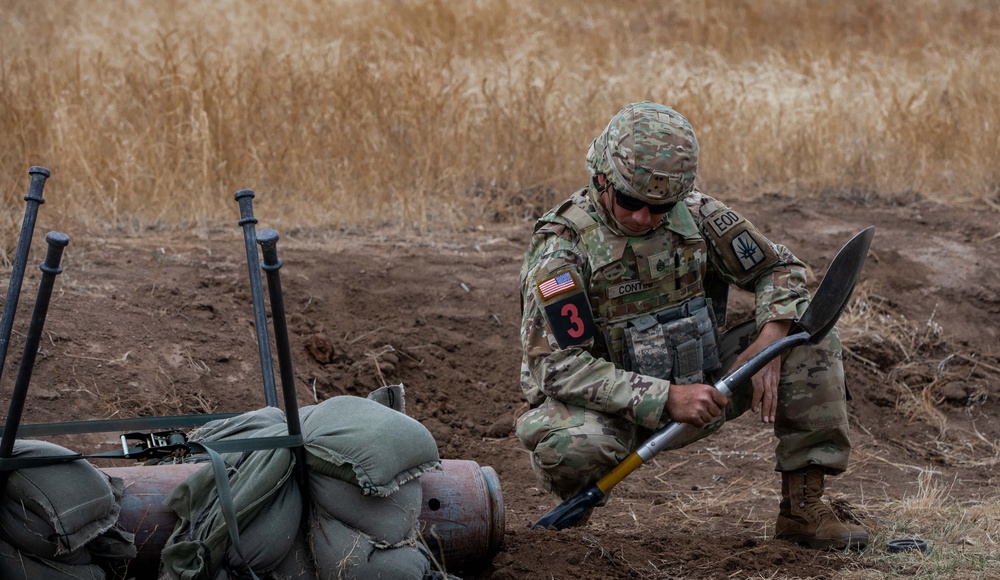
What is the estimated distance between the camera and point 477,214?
21.5 feet

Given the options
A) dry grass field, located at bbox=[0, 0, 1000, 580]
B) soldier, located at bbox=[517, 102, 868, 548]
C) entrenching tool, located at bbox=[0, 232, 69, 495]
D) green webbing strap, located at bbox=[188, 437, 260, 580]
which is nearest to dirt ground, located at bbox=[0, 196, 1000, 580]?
dry grass field, located at bbox=[0, 0, 1000, 580]

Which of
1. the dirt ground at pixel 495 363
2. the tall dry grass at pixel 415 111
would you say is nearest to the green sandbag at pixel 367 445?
the dirt ground at pixel 495 363

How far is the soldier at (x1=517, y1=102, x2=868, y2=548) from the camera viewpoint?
123 inches

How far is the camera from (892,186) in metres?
7.36

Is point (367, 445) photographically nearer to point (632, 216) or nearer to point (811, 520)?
point (632, 216)

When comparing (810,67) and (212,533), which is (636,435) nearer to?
(212,533)

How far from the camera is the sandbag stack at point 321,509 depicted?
96.0 inches

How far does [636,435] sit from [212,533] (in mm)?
1451

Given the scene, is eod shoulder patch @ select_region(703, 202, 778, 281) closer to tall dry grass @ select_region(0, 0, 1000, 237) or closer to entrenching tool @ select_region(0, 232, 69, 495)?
entrenching tool @ select_region(0, 232, 69, 495)

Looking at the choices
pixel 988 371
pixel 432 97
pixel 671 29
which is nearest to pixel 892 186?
pixel 988 371

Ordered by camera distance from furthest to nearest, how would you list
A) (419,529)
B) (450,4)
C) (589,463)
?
(450,4) < (589,463) < (419,529)

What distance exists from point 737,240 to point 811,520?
0.90 m

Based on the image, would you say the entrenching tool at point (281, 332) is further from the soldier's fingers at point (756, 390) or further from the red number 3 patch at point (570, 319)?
the soldier's fingers at point (756, 390)

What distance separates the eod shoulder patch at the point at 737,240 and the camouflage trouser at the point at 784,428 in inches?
12.3
